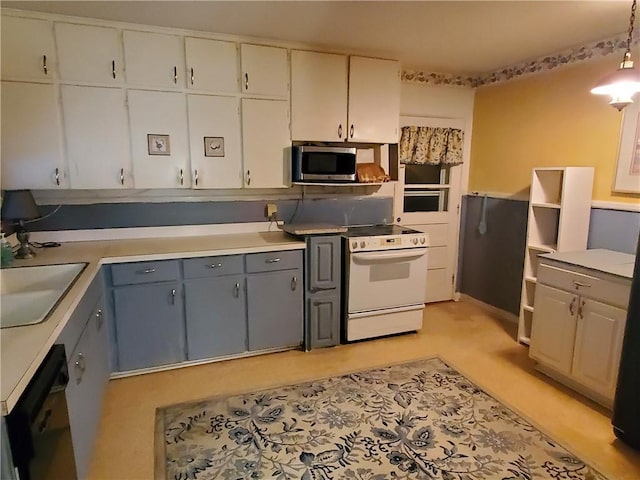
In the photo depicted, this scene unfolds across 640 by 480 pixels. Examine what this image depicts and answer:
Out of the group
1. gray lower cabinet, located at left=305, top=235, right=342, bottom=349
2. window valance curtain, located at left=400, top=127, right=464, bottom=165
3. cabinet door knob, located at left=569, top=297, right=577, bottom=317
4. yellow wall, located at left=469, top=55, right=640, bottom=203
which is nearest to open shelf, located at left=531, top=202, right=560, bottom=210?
yellow wall, located at left=469, top=55, right=640, bottom=203

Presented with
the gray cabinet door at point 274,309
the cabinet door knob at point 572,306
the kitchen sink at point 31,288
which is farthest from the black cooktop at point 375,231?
the kitchen sink at point 31,288

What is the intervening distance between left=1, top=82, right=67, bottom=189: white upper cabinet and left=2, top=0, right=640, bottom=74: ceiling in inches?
21.1

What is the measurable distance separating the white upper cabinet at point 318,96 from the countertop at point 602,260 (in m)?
1.98

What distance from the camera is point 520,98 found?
3.79 metres

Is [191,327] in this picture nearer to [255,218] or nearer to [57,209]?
[255,218]

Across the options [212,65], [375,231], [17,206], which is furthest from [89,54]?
[375,231]

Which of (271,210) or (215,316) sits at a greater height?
(271,210)

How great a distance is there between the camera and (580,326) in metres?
2.63

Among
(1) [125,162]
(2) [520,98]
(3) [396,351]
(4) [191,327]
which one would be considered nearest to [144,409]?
(4) [191,327]

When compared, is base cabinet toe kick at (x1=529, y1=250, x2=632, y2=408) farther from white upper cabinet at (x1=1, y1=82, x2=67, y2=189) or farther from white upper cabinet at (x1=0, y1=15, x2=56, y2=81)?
white upper cabinet at (x1=0, y1=15, x2=56, y2=81)

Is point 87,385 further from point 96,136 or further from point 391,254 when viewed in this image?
point 391,254

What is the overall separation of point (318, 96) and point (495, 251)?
243cm

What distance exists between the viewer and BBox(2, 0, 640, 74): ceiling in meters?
2.44

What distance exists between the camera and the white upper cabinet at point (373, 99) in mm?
3441
